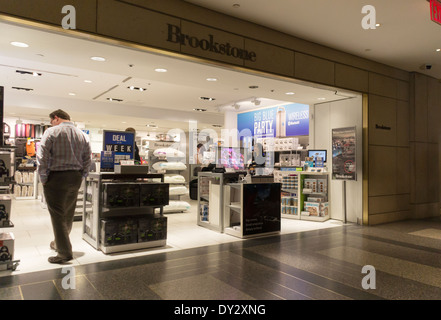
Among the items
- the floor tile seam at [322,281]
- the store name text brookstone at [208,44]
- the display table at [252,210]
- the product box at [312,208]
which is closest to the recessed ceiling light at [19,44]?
the store name text brookstone at [208,44]

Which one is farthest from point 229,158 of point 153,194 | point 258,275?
point 258,275

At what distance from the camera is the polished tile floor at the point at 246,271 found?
2982mm

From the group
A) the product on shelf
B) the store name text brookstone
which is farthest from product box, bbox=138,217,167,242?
the product on shelf

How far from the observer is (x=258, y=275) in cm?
349

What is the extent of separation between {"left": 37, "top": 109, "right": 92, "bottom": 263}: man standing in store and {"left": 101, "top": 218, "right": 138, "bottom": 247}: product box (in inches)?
17.6

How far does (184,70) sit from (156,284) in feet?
10.5

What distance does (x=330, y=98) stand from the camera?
700 centimetres

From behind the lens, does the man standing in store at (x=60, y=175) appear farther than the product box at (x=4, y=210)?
Yes

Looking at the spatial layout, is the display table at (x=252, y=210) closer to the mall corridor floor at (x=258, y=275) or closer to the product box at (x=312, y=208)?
the mall corridor floor at (x=258, y=275)

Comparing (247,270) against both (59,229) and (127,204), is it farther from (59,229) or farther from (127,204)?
(59,229)

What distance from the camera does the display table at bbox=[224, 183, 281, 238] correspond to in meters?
5.31

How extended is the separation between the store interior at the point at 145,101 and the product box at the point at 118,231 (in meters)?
0.16

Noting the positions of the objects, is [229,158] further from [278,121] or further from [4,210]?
Answer: [4,210]
